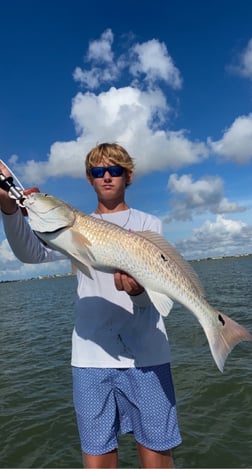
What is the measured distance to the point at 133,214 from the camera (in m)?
4.14

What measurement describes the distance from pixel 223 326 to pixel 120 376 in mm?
1081

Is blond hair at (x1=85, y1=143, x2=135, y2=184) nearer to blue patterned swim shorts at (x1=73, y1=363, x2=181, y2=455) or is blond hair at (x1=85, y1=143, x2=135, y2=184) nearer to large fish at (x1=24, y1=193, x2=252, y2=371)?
large fish at (x1=24, y1=193, x2=252, y2=371)

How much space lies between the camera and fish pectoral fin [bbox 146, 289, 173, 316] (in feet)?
11.5

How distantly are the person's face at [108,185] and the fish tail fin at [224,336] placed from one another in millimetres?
1626

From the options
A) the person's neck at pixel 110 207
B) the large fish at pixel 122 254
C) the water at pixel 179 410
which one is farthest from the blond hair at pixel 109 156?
the water at pixel 179 410

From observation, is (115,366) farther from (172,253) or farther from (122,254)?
(172,253)

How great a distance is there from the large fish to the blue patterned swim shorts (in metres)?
0.65

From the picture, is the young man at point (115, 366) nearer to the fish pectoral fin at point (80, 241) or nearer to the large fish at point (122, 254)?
the large fish at point (122, 254)

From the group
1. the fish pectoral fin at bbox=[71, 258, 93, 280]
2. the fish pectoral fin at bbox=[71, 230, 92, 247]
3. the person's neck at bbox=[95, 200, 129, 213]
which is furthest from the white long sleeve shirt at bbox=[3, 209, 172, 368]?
the person's neck at bbox=[95, 200, 129, 213]

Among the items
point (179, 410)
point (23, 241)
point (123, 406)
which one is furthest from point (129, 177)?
point (179, 410)

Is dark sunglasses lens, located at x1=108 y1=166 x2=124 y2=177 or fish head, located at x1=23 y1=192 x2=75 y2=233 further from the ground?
dark sunglasses lens, located at x1=108 y1=166 x2=124 y2=177

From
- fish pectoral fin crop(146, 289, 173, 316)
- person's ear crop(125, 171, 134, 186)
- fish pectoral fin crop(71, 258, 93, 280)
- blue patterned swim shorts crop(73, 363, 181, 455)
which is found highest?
person's ear crop(125, 171, 134, 186)

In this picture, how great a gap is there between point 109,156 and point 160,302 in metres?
1.57

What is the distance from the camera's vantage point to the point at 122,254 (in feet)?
11.6
